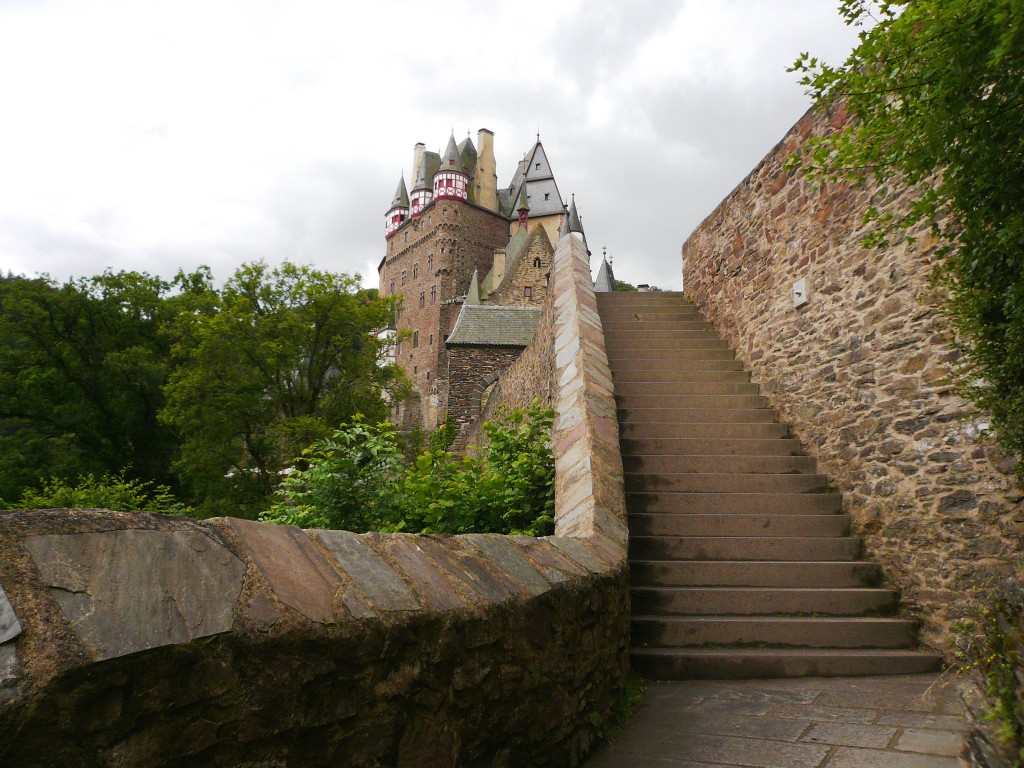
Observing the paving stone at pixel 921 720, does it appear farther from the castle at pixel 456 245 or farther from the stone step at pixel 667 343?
the castle at pixel 456 245

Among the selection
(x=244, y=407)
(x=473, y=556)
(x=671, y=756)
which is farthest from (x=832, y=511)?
(x=244, y=407)

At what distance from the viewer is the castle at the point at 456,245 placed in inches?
1729

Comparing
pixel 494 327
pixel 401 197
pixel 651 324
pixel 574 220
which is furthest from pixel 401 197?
pixel 651 324

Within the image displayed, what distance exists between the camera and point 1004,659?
7.04ft

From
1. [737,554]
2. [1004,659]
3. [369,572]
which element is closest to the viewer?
[369,572]

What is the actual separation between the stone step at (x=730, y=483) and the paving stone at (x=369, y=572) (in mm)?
3792

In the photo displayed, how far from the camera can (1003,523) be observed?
3746 millimetres

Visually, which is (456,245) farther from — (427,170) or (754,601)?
(754,601)

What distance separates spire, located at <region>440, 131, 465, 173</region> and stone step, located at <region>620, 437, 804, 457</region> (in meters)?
51.7

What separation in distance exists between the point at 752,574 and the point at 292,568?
3769 millimetres

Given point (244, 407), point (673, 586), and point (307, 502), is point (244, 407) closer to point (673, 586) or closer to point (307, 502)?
point (307, 502)

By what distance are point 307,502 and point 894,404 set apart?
468 cm

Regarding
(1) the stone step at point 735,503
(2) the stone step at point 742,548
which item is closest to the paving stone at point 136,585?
(2) the stone step at point 742,548

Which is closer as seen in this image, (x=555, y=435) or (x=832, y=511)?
→ (x=832, y=511)
